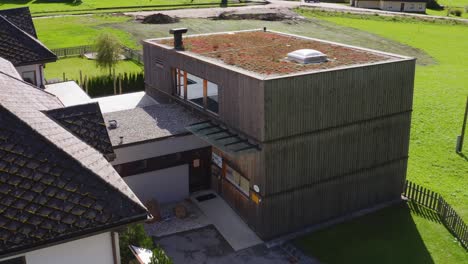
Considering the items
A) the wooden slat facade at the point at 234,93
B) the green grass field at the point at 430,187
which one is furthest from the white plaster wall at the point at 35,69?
the green grass field at the point at 430,187

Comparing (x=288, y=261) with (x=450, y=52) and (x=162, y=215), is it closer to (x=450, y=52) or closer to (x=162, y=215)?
(x=162, y=215)

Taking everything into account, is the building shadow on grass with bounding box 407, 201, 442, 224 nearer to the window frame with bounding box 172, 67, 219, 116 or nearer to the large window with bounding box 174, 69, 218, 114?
the large window with bounding box 174, 69, 218, 114

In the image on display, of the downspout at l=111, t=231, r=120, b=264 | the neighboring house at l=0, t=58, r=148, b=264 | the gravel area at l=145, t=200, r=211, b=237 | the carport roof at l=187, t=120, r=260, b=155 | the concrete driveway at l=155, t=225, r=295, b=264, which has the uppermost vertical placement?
the neighboring house at l=0, t=58, r=148, b=264

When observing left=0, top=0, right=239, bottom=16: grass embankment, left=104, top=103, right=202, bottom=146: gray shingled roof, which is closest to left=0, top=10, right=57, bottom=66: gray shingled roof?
left=104, top=103, right=202, bottom=146: gray shingled roof

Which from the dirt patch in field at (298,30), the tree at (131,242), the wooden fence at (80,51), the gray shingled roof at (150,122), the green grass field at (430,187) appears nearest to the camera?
the tree at (131,242)

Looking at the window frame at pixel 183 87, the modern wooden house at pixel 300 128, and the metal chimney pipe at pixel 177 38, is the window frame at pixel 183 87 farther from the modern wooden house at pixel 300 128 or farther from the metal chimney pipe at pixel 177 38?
the metal chimney pipe at pixel 177 38

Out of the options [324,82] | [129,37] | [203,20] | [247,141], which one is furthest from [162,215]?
A: [203,20]
